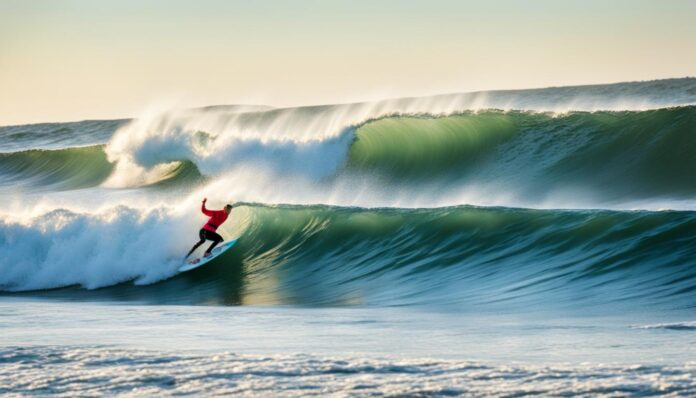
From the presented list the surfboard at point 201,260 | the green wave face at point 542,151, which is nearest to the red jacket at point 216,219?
the surfboard at point 201,260

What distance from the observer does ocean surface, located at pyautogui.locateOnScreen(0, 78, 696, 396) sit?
6.04 metres

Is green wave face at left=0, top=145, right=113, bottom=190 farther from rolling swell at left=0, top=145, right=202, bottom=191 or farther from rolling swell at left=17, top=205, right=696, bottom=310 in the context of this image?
rolling swell at left=17, top=205, right=696, bottom=310

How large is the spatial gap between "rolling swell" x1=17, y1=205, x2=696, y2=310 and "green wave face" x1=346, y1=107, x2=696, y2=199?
3.83 metres

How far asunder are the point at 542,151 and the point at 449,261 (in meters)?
7.03

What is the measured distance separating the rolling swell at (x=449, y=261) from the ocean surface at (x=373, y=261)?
4cm

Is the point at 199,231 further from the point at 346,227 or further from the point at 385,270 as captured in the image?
the point at 385,270

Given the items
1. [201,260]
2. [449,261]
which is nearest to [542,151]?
[449,261]

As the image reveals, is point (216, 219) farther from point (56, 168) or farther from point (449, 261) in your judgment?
point (56, 168)

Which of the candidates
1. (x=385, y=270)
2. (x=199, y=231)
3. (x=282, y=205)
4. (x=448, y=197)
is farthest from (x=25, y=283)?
(x=448, y=197)

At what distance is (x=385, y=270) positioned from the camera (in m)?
12.9

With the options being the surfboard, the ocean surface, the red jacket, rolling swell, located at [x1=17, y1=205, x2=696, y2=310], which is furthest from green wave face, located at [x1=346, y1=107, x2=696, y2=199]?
the red jacket

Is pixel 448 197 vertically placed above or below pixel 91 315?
above

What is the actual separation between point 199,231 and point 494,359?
9671 mm

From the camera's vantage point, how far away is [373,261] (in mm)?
13500
